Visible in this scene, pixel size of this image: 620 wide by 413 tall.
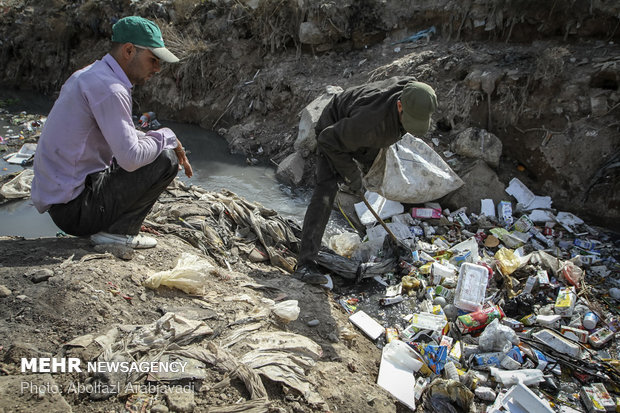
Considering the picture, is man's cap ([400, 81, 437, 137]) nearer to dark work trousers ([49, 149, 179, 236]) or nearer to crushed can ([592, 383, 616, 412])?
dark work trousers ([49, 149, 179, 236])

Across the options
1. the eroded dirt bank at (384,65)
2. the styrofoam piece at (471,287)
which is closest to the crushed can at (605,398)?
the styrofoam piece at (471,287)

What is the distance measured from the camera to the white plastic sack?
13.0 ft

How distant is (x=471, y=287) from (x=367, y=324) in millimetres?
846

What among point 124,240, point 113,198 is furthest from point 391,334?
point 113,198

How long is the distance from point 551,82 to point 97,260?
15.7ft

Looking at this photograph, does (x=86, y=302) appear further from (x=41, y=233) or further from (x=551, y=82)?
(x=551, y=82)

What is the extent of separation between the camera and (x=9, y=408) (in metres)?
1.37

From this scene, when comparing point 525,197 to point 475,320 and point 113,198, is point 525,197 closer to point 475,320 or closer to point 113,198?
point 475,320

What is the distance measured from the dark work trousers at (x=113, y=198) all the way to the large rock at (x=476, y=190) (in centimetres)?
309

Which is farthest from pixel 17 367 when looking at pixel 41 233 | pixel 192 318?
pixel 41 233

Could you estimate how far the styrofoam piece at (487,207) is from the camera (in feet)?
13.6

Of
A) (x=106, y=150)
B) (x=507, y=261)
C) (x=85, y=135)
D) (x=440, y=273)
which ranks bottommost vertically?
(x=440, y=273)

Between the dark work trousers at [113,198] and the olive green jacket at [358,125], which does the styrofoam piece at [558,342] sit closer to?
the olive green jacket at [358,125]

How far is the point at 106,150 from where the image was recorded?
7.43ft
